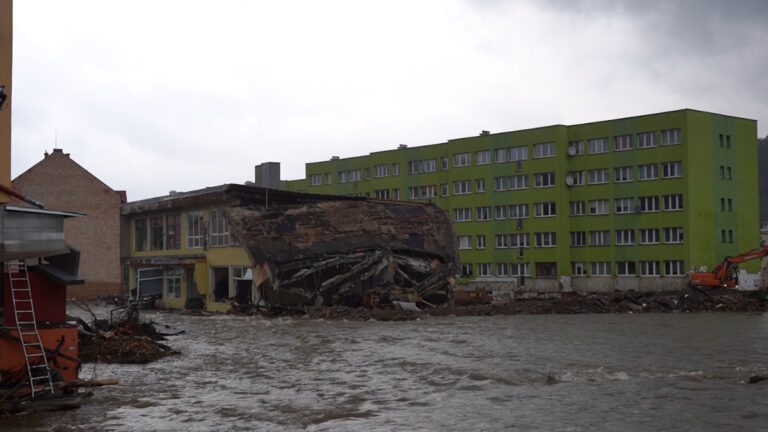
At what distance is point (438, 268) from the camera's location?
43.2 m

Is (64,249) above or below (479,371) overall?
above

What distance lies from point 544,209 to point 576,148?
615 cm

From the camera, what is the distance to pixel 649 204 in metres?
67.9

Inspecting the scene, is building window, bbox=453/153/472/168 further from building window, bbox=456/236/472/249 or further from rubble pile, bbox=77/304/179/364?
rubble pile, bbox=77/304/179/364

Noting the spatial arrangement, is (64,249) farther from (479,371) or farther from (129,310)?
(129,310)

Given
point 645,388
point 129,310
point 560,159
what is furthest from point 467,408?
point 560,159

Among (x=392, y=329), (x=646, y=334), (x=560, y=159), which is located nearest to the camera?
(x=646, y=334)

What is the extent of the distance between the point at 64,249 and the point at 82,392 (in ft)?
9.72

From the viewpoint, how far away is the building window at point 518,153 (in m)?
76.7

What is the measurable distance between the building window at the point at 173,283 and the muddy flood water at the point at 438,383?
19.2 meters

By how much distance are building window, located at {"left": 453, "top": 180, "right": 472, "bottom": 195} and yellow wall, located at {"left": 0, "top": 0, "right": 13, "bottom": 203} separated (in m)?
68.1

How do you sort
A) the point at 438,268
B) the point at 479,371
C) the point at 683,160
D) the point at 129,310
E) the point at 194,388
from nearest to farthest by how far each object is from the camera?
the point at 194,388 < the point at 479,371 < the point at 129,310 < the point at 438,268 < the point at 683,160

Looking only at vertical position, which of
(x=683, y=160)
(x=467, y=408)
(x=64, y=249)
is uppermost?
(x=683, y=160)

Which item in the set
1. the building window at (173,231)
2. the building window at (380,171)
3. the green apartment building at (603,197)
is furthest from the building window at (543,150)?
the building window at (173,231)
